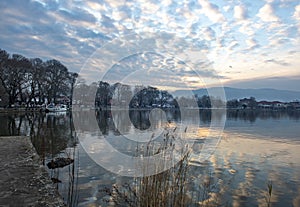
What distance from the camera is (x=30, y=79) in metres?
45.6

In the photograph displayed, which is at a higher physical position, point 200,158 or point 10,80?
point 10,80

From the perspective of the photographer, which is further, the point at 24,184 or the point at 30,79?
the point at 30,79

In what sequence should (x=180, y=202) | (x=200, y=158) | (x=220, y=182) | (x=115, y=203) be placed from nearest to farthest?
(x=180, y=202) < (x=115, y=203) < (x=220, y=182) < (x=200, y=158)

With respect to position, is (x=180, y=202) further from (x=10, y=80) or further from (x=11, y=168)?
(x=10, y=80)

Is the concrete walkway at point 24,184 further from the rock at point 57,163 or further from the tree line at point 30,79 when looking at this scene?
the tree line at point 30,79

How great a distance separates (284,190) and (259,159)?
3.87 metres

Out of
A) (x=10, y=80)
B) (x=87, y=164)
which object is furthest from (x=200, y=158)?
(x=10, y=80)

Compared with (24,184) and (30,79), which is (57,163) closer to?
(24,184)

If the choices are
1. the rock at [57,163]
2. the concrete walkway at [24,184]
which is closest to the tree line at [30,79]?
the rock at [57,163]

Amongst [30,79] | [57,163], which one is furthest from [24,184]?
[30,79]

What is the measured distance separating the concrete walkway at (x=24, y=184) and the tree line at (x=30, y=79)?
114 feet

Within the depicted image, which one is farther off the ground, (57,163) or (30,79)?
(30,79)

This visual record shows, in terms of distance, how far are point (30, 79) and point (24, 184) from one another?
45.1 metres

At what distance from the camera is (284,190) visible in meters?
6.98
